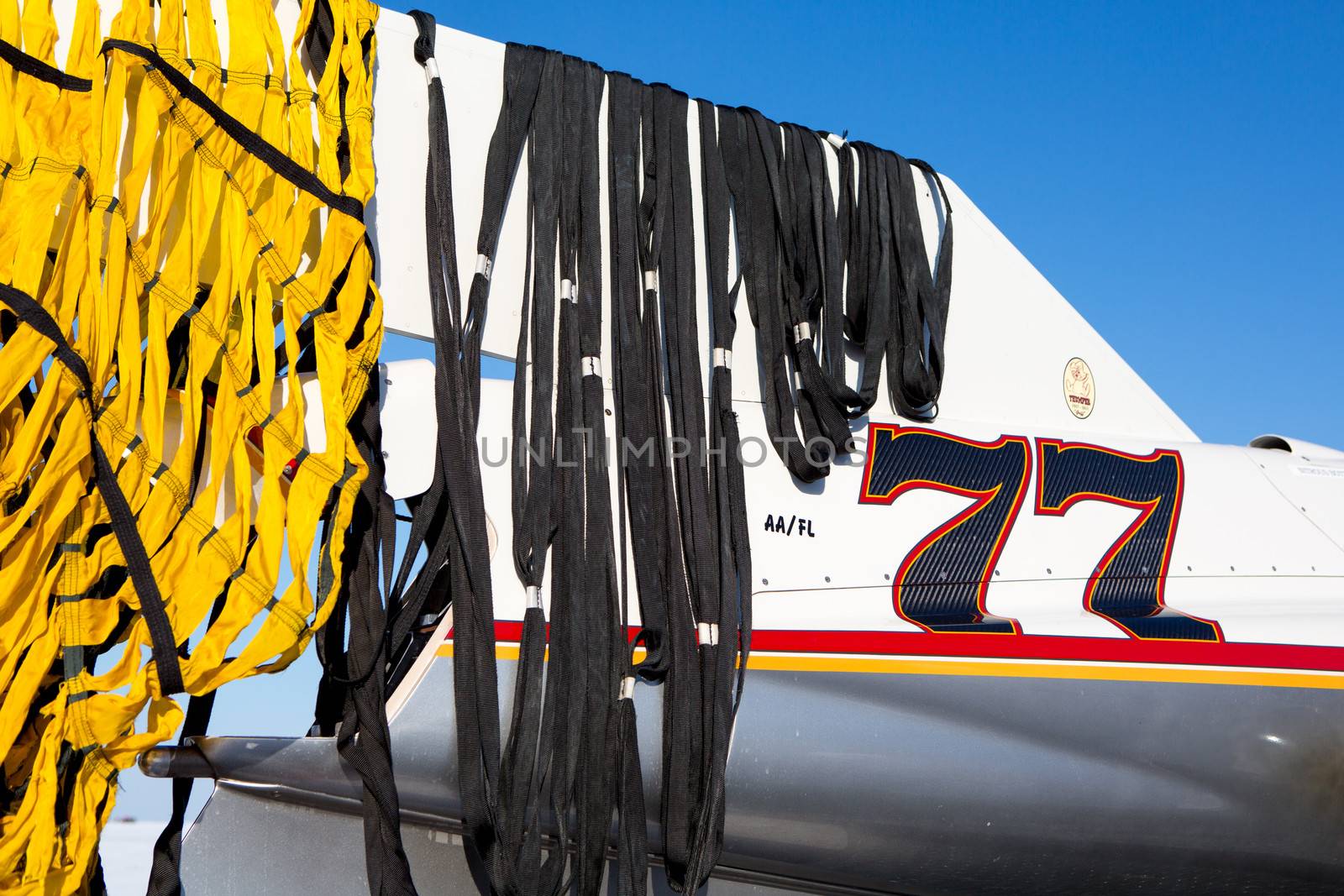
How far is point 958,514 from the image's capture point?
2.78m

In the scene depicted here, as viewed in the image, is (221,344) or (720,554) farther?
(720,554)

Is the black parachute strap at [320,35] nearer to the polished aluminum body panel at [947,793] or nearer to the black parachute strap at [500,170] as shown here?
the black parachute strap at [500,170]

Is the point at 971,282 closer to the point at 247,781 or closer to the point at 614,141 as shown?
the point at 614,141

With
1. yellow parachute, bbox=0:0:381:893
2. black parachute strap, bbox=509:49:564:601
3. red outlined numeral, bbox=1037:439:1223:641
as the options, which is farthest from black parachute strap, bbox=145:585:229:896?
red outlined numeral, bbox=1037:439:1223:641

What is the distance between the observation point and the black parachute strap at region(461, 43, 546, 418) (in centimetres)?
236

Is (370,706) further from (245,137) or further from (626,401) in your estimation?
(245,137)

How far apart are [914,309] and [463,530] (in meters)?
1.45

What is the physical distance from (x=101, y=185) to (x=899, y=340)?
188 cm

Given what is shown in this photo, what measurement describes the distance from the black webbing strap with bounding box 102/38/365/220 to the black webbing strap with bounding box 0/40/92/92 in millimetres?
80

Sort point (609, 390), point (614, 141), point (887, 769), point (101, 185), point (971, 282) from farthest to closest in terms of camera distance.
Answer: point (971, 282) → point (614, 141) → point (609, 390) → point (887, 769) → point (101, 185)

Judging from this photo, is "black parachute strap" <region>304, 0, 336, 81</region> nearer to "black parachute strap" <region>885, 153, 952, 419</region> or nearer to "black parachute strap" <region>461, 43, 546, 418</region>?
"black parachute strap" <region>461, 43, 546, 418</region>

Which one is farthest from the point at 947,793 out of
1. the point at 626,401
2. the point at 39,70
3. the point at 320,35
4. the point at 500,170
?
the point at 39,70

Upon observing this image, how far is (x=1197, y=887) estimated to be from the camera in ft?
8.30

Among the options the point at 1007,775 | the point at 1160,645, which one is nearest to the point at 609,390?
the point at 1007,775
